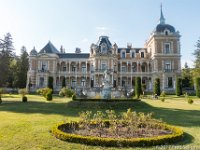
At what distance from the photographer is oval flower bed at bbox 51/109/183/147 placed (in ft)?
29.2

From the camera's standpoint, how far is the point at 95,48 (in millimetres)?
58625

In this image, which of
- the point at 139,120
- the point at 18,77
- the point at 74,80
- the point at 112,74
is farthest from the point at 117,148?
the point at 18,77

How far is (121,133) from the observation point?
34.4 ft

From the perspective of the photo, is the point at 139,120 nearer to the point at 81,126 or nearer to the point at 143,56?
the point at 81,126

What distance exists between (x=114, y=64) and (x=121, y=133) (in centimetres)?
4859

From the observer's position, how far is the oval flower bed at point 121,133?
351 inches

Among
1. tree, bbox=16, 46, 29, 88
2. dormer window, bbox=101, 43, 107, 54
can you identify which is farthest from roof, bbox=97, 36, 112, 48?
tree, bbox=16, 46, 29, 88

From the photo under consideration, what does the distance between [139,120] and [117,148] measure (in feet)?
9.68

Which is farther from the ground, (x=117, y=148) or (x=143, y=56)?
(x=143, y=56)

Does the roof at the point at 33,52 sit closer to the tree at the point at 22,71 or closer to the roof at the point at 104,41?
the tree at the point at 22,71

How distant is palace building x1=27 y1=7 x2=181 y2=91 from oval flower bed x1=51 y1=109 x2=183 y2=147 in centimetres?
4214

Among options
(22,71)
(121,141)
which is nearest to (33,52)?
(22,71)

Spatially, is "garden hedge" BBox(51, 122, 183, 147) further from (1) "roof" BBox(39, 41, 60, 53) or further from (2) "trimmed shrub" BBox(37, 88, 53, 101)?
(1) "roof" BBox(39, 41, 60, 53)

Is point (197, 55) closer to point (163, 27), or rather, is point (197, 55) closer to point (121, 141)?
point (163, 27)
